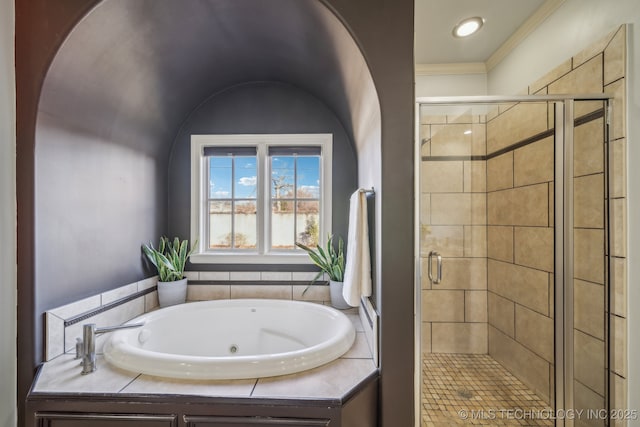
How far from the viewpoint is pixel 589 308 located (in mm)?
1527

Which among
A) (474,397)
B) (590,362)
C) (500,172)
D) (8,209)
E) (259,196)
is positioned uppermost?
(500,172)

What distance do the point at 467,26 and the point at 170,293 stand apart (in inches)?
113

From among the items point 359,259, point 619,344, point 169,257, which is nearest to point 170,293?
point 169,257

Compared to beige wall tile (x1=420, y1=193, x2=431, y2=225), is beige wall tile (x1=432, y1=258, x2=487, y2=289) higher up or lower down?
Result: lower down

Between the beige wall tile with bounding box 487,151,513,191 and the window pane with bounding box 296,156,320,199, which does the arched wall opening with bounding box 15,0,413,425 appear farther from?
the beige wall tile with bounding box 487,151,513,191

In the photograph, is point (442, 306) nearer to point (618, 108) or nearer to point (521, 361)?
point (521, 361)

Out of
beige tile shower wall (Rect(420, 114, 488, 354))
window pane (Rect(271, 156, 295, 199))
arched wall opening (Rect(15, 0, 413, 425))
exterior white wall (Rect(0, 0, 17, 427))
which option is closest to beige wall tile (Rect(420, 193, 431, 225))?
beige tile shower wall (Rect(420, 114, 488, 354))

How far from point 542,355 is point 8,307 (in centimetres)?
279

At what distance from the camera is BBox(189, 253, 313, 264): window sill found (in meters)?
2.41

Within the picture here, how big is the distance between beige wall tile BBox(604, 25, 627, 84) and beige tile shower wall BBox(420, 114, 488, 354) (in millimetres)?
567

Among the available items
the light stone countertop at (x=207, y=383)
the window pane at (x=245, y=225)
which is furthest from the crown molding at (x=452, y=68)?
the light stone countertop at (x=207, y=383)

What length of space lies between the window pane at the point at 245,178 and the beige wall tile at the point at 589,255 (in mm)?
2220

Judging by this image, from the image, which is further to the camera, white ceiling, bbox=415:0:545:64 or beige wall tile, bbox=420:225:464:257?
white ceiling, bbox=415:0:545:64

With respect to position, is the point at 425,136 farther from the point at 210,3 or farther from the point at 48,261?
the point at 48,261
